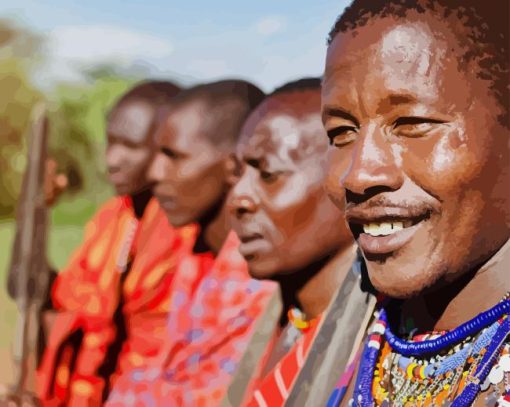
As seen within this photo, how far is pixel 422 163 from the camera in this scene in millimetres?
905

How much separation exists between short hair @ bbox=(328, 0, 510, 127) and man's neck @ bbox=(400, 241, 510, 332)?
145 mm

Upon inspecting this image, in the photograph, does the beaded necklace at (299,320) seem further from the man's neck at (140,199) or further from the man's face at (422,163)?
the man's neck at (140,199)

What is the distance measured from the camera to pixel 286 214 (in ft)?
4.90

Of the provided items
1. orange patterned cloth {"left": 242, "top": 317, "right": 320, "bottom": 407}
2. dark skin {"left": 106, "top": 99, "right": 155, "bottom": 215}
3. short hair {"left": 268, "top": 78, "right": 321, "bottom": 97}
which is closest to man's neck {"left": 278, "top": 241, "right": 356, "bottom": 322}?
orange patterned cloth {"left": 242, "top": 317, "right": 320, "bottom": 407}

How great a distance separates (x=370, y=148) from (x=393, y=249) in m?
0.10

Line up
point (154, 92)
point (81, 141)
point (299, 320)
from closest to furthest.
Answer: point (299, 320) → point (154, 92) → point (81, 141)

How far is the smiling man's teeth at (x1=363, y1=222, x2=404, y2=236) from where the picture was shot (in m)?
0.93

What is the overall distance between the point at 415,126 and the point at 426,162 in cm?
4

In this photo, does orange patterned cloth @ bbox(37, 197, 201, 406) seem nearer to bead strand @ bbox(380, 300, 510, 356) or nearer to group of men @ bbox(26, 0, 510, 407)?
group of men @ bbox(26, 0, 510, 407)

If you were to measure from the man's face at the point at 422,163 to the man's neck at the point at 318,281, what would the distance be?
0.51 m

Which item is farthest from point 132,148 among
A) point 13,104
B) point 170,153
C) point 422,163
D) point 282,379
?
point 422,163

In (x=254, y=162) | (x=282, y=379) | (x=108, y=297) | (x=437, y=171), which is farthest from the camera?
(x=108, y=297)

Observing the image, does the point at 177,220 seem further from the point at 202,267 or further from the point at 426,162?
the point at 426,162

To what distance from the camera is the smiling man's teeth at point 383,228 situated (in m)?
0.93
